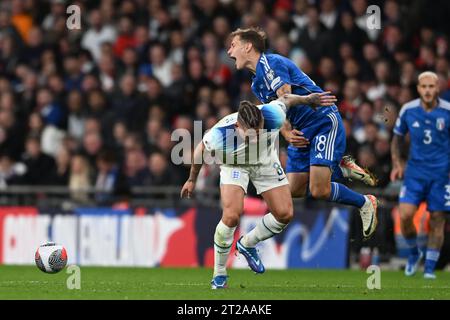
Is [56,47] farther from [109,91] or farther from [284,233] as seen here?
[284,233]

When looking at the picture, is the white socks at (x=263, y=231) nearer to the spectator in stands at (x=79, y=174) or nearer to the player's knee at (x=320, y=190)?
the player's knee at (x=320, y=190)

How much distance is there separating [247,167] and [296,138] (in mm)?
970

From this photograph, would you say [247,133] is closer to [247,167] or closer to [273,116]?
[273,116]

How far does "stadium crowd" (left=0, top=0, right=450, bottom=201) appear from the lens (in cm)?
1723

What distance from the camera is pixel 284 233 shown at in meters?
16.2

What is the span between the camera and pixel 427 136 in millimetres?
13875

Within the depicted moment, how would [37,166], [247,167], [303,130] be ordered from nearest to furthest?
[247,167]
[303,130]
[37,166]

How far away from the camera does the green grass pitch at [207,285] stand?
9805 millimetres

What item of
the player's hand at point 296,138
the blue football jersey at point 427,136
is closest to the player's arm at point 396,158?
the blue football jersey at point 427,136

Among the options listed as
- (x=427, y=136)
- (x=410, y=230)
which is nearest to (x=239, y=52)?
(x=427, y=136)

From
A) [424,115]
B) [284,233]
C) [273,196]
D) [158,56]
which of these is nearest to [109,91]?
[158,56]

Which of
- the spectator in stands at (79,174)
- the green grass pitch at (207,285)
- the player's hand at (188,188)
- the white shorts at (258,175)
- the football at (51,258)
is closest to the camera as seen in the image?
the green grass pitch at (207,285)

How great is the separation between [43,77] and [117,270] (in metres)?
6.86

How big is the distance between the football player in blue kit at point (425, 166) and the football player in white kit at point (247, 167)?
338cm
